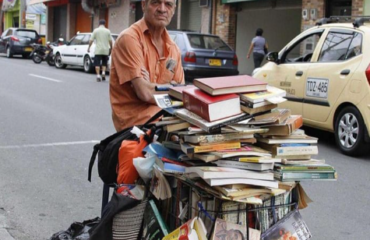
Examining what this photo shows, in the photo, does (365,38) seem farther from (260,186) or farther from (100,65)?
(100,65)

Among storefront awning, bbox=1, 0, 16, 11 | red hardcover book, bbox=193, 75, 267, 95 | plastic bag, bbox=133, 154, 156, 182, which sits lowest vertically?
plastic bag, bbox=133, 154, 156, 182

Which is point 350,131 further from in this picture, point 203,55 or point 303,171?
point 203,55

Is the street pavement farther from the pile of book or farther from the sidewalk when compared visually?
the pile of book

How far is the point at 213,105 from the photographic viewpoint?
2660 mm

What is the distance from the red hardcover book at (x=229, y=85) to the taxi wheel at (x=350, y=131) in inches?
205

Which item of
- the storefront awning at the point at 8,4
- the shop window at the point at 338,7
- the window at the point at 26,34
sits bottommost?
the window at the point at 26,34

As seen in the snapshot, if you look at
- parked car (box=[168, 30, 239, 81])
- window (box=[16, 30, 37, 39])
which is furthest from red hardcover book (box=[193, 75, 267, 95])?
window (box=[16, 30, 37, 39])

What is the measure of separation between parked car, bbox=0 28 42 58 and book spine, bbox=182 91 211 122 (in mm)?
28308

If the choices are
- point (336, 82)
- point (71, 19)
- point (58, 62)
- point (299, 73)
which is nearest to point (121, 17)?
point (58, 62)

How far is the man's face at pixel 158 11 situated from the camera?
132 inches

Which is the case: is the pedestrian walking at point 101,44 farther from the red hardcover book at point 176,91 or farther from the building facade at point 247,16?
the red hardcover book at point 176,91

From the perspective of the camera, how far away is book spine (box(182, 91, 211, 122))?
266 centimetres

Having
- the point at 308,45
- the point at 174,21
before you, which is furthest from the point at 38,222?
the point at 174,21

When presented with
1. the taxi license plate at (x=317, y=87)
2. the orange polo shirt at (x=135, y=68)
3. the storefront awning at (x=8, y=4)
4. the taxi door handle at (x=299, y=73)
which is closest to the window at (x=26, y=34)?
the storefront awning at (x=8, y=4)
